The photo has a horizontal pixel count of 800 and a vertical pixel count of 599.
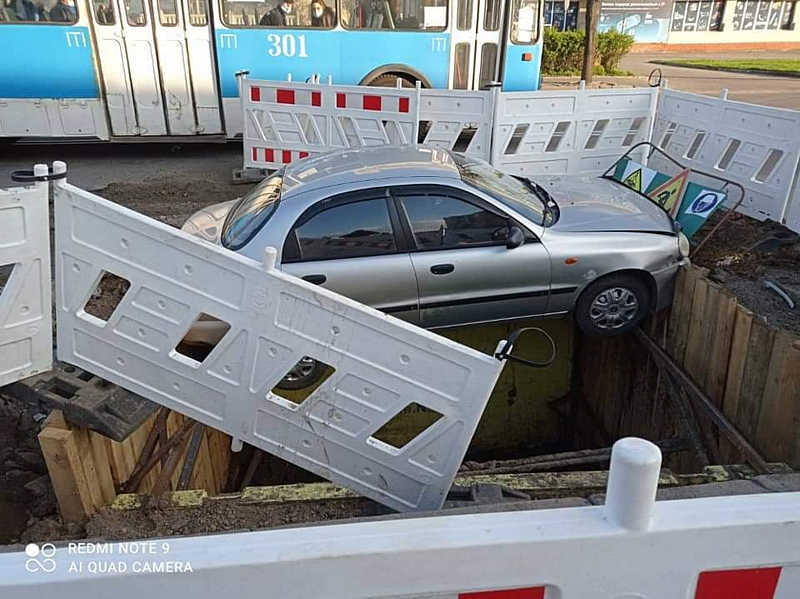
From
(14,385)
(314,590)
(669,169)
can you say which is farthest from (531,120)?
(314,590)

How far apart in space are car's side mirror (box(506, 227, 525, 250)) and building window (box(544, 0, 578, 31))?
30.6 meters

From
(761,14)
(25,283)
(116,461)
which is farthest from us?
(761,14)

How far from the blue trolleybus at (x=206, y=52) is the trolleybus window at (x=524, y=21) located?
0.8 inches

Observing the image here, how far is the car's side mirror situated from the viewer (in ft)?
16.1

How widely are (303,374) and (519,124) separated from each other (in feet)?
15.5

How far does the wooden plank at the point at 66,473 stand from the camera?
305cm

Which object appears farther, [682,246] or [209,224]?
[209,224]

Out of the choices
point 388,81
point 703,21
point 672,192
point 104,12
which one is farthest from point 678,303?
point 703,21

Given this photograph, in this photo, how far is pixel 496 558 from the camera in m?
1.16

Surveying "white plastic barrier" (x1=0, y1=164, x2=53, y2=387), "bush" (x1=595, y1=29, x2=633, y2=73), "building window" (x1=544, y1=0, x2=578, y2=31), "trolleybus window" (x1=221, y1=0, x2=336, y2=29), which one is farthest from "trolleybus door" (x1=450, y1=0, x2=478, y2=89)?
"building window" (x1=544, y1=0, x2=578, y2=31)

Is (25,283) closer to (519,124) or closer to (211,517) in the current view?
(211,517)

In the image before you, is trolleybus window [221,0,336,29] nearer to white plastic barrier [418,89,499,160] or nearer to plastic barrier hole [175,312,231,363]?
white plastic barrier [418,89,499,160]

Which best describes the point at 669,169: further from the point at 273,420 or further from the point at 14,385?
the point at 14,385

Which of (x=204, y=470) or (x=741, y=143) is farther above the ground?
(x=741, y=143)
